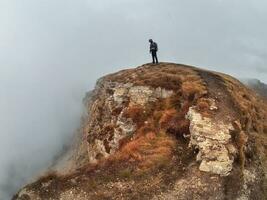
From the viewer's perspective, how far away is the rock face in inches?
2456

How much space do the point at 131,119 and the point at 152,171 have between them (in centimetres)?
1928

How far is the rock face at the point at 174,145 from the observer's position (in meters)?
62.4

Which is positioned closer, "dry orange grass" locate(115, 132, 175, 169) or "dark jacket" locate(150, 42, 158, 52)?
"dry orange grass" locate(115, 132, 175, 169)

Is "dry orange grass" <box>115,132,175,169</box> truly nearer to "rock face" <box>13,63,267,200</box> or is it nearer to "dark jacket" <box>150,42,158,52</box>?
"rock face" <box>13,63,267,200</box>

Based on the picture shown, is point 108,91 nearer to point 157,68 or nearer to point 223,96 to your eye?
point 157,68

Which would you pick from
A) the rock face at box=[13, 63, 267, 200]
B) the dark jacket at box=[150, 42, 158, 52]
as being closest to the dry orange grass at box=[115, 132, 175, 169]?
the rock face at box=[13, 63, 267, 200]

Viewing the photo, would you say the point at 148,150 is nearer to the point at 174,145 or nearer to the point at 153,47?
the point at 174,145

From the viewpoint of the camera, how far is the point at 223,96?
254 feet

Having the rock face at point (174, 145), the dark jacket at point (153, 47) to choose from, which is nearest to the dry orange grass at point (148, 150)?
the rock face at point (174, 145)

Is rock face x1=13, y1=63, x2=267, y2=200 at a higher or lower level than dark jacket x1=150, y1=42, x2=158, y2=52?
lower

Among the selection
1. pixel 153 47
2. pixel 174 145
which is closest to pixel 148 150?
pixel 174 145

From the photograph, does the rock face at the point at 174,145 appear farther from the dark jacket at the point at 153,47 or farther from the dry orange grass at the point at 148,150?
the dark jacket at the point at 153,47

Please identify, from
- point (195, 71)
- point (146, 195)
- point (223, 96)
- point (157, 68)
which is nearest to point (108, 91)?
point (157, 68)

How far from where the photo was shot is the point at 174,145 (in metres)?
70.6
